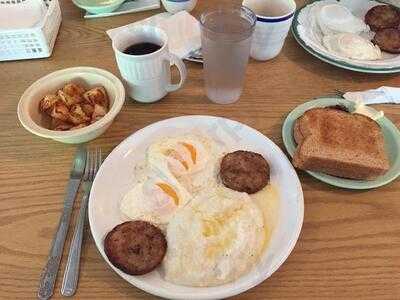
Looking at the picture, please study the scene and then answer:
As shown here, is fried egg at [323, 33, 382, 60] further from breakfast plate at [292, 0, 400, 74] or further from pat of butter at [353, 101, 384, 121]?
pat of butter at [353, 101, 384, 121]

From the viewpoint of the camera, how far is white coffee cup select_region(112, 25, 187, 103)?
3.11ft

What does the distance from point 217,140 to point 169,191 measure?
199mm

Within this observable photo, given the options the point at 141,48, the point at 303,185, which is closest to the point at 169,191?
the point at 303,185

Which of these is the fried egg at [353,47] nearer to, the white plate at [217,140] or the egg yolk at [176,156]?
the white plate at [217,140]

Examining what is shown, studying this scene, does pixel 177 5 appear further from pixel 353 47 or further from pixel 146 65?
pixel 353 47

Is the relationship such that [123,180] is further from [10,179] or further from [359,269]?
[359,269]

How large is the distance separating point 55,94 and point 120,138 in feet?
0.63

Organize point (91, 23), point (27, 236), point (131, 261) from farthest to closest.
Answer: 1. point (91, 23)
2. point (27, 236)
3. point (131, 261)

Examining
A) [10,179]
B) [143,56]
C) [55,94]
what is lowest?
[10,179]

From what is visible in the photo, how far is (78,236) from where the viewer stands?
2.56ft

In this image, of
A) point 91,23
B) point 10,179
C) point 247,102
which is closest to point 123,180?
point 10,179

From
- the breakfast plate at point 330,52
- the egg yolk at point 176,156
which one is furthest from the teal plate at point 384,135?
the egg yolk at point 176,156

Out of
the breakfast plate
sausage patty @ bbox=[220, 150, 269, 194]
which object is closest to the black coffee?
sausage patty @ bbox=[220, 150, 269, 194]

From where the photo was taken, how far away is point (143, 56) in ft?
3.05
